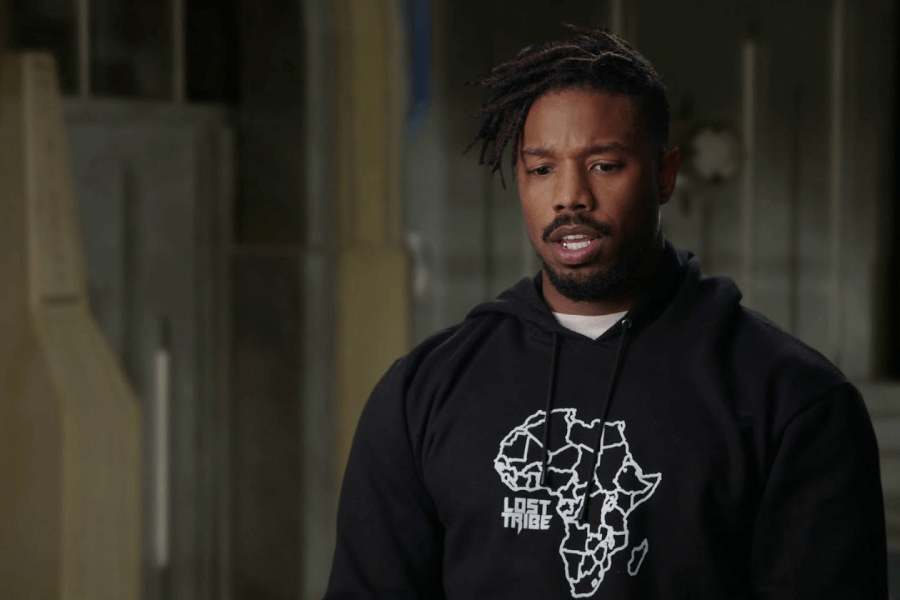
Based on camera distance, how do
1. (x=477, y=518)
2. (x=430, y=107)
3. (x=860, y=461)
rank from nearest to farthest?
(x=860, y=461), (x=477, y=518), (x=430, y=107)

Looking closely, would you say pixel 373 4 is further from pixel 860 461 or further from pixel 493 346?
pixel 860 461

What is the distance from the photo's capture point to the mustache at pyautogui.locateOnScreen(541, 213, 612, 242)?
159cm

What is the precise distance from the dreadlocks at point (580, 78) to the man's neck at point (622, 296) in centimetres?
14

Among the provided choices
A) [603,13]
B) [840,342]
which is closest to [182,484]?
[603,13]

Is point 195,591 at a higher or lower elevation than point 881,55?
lower

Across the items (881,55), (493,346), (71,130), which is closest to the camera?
(493,346)

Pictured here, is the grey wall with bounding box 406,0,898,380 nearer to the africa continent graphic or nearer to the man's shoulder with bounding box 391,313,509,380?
the man's shoulder with bounding box 391,313,509,380

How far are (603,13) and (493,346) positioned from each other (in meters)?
3.58

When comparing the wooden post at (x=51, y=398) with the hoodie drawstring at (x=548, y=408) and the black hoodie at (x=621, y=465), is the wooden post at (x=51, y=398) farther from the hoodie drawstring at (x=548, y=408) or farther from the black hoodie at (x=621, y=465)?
the hoodie drawstring at (x=548, y=408)

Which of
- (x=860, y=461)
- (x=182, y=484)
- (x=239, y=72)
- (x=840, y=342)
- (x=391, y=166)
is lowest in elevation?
(x=182, y=484)

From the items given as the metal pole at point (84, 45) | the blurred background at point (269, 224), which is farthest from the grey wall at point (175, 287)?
the metal pole at point (84, 45)

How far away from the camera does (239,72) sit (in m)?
4.88

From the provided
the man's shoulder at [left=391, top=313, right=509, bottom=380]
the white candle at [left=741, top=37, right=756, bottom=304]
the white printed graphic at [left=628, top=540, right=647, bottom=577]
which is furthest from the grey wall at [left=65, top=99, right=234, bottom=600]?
the white printed graphic at [left=628, top=540, right=647, bottom=577]

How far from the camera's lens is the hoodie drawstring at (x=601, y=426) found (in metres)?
1.57
